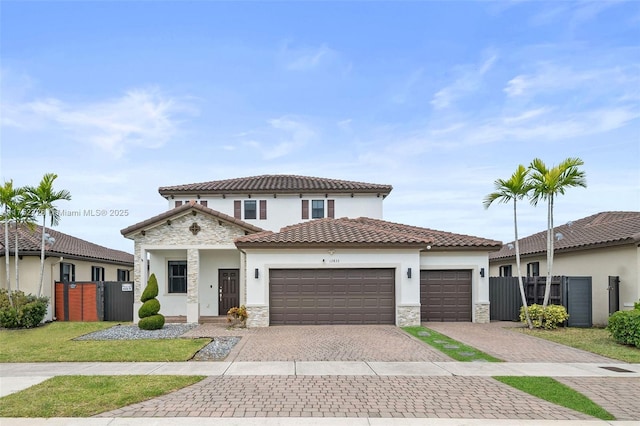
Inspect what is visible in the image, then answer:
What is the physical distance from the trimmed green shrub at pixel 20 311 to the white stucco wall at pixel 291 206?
1001 centimetres

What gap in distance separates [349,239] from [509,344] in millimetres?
7072

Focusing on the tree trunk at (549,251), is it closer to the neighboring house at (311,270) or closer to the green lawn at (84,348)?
the neighboring house at (311,270)

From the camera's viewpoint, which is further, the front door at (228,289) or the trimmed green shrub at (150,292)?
the front door at (228,289)

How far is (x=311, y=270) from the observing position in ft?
61.4

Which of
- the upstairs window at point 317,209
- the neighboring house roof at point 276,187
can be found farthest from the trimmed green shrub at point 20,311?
the upstairs window at point 317,209

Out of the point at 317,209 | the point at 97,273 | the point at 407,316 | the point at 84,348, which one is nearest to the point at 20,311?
the point at 84,348

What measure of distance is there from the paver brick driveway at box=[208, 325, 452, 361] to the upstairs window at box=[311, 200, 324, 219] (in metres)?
10.7

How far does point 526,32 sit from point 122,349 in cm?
1734

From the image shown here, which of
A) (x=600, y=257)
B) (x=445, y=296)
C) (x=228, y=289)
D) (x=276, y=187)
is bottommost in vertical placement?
(x=445, y=296)

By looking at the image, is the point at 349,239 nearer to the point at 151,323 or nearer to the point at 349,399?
the point at 151,323

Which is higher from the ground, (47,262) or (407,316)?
(47,262)

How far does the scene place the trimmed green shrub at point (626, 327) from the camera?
13.6 metres

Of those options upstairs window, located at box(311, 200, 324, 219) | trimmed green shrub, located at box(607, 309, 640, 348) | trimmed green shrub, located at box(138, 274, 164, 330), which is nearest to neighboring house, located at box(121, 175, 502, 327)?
trimmed green shrub, located at box(138, 274, 164, 330)

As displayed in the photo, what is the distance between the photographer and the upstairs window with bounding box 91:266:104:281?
27663 mm
